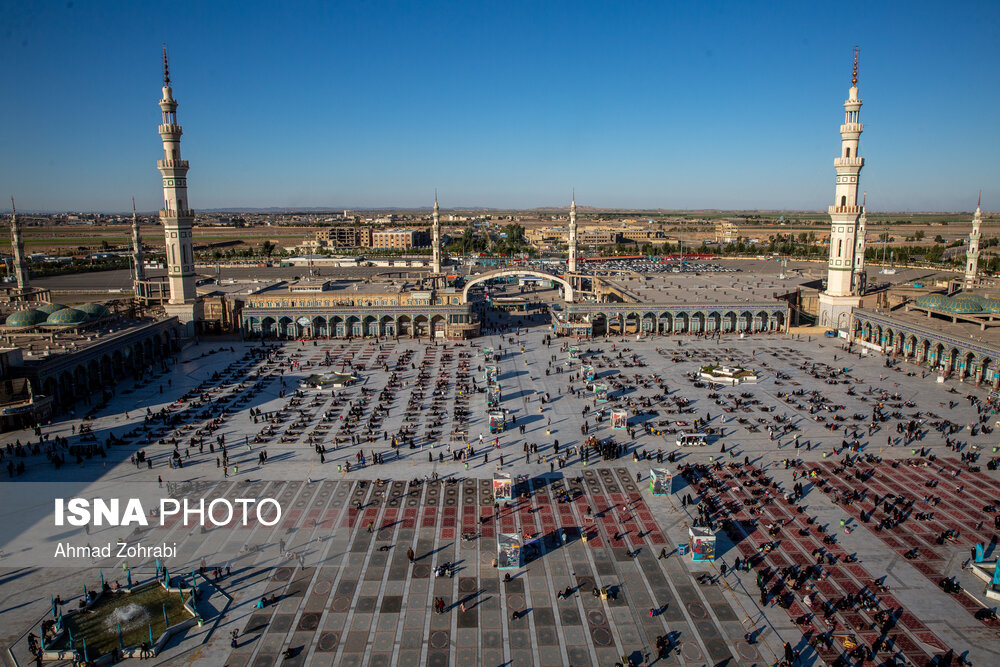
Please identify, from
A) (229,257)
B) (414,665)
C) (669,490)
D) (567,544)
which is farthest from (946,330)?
(229,257)

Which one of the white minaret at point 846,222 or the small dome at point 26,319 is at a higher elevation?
the white minaret at point 846,222

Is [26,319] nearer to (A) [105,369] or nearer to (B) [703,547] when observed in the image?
(A) [105,369]

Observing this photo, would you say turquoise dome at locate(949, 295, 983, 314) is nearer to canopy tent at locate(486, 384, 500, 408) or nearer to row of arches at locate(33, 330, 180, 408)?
canopy tent at locate(486, 384, 500, 408)

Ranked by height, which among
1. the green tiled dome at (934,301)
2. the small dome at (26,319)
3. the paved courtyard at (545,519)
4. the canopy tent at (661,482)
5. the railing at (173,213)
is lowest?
the paved courtyard at (545,519)

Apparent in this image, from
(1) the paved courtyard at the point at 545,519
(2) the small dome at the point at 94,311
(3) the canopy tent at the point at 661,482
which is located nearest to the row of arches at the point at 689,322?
(1) the paved courtyard at the point at 545,519

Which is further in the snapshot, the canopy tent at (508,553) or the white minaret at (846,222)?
the white minaret at (846,222)

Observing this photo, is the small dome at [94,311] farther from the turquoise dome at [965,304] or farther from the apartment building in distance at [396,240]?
the apartment building in distance at [396,240]

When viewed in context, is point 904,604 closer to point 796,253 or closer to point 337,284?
point 337,284
